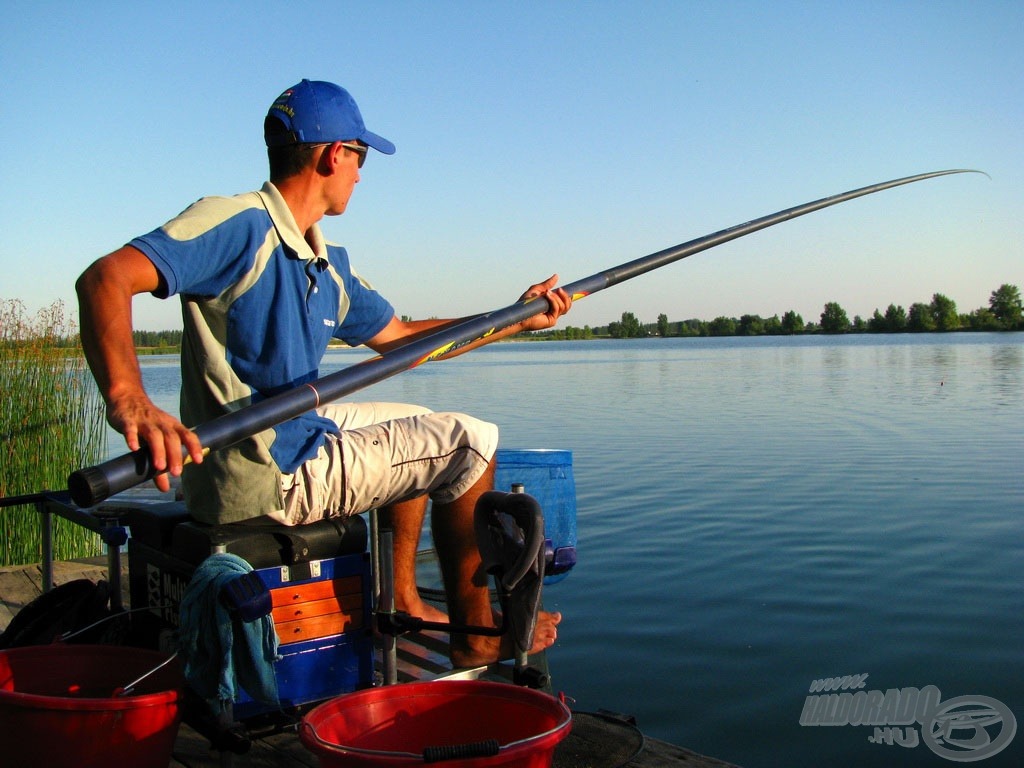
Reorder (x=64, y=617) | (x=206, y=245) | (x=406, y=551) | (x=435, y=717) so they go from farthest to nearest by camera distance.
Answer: (x=406, y=551) < (x=64, y=617) < (x=206, y=245) < (x=435, y=717)

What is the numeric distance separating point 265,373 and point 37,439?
14.5 ft

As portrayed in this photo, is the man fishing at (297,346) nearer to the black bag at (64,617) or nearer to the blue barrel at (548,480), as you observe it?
the black bag at (64,617)

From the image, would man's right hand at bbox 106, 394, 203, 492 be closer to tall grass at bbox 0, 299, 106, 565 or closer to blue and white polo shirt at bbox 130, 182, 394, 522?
blue and white polo shirt at bbox 130, 182, 394, 522

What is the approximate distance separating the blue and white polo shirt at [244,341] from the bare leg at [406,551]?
0.73m

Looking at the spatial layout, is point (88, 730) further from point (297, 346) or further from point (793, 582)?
point (793, 582)

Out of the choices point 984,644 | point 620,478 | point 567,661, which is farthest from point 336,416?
point 620,478

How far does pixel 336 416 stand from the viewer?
349cm

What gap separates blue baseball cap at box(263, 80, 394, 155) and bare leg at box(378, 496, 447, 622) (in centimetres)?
124

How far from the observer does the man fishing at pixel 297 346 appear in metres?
2.48

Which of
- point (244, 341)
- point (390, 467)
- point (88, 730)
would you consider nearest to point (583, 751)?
point (390, 467)

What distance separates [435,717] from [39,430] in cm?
494

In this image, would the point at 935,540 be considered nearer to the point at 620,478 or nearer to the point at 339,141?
the point at 620,478

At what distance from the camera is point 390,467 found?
112 inches

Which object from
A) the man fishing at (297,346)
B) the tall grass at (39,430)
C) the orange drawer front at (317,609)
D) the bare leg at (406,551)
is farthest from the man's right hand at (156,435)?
the tall grass at (39,430)
